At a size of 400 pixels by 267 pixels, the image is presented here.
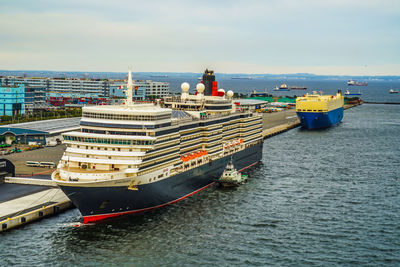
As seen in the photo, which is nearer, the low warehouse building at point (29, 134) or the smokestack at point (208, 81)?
the smokestack at point (208, 81)

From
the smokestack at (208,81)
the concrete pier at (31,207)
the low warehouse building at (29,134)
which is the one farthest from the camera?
the low warehouse building at (29,134)

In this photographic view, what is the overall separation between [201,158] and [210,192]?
14.4 ft

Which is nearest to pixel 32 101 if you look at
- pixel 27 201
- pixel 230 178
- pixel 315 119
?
pixel 315 119

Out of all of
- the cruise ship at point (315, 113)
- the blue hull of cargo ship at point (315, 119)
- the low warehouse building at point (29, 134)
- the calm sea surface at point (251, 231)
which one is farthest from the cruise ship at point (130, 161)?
the cruise ship at point (315, 113)

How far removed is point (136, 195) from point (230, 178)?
17990mm

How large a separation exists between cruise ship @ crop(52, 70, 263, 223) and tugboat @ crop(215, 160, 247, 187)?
2.13 metres

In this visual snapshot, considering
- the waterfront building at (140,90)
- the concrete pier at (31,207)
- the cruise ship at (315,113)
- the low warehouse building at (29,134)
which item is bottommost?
the concrete pier at (31,207)

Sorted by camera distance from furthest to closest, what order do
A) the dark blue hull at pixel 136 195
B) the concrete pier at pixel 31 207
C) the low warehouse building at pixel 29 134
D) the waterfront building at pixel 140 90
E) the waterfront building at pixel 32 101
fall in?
the waterfront building at pixel 140 90
the waterfront building at pixel 32 101
the low warehouse building at pixel 29 134
the dark blue hull at pixel 136 195
the concrete pier at pixel 31 207

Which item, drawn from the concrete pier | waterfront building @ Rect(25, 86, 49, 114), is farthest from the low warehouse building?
waterfront building @ Rect(25, 86, 49, 114)

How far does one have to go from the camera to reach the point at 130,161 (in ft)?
149

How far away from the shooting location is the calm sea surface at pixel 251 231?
38.2 m

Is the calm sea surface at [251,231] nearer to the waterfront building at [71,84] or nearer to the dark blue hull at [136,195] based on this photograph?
the dark blue hull at [136,195]

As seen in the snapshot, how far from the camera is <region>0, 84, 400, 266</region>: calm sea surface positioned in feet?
125

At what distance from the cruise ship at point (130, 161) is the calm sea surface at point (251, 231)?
1592mm
